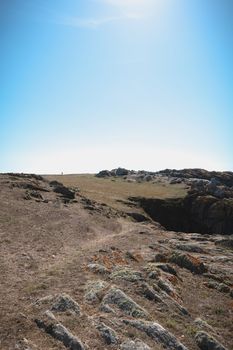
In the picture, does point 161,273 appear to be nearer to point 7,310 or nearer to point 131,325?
point 131,325

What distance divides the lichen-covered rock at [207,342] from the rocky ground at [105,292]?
4 cm

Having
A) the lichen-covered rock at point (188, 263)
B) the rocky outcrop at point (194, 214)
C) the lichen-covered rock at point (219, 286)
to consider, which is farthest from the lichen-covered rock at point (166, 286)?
the rocky outcrop at point (194, 214)

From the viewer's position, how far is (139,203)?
78438mm

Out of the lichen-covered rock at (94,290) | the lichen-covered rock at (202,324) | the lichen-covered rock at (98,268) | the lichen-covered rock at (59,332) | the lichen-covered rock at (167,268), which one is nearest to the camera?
the lichen-covered rock at (59,332)

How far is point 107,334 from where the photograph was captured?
46.2ft

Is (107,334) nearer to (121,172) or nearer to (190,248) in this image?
(190,248)

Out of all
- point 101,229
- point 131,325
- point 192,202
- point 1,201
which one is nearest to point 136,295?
point 131,325

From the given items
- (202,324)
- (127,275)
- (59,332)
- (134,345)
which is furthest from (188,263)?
(59,332)

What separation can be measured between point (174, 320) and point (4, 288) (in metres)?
8.54

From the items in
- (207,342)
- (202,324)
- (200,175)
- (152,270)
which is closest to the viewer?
(207,342)

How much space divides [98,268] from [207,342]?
8237 mm

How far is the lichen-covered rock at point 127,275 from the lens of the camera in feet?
67.2

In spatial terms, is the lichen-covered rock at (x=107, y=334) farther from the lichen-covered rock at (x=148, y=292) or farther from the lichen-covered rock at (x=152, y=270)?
the lichen-covered rock at (x=152, y=270)

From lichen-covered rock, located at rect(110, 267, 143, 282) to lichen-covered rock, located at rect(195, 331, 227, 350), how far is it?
5.30 metres
